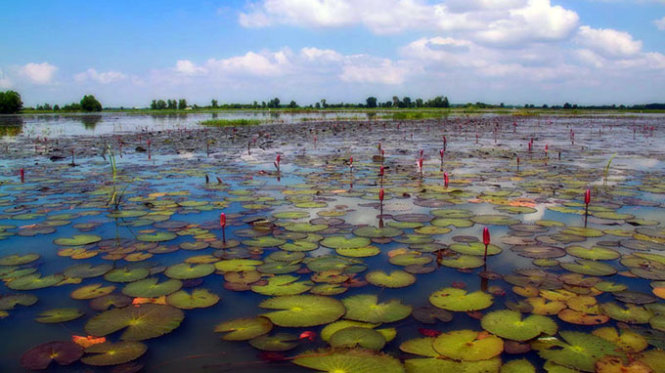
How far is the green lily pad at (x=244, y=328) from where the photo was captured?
277cm

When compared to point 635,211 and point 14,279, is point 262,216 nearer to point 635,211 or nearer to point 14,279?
point 14,279

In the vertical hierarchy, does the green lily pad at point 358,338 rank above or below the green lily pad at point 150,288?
below

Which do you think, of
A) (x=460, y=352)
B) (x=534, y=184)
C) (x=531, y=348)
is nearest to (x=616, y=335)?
(x=531, y=348)

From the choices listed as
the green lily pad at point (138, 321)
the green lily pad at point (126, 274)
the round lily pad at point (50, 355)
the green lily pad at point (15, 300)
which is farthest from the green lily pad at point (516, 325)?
the green lily pad at point (15, 300)

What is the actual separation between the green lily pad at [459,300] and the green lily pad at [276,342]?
1.12 metres

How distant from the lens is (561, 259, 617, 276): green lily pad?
12.2 feet

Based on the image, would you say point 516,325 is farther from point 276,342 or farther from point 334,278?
point 276,342

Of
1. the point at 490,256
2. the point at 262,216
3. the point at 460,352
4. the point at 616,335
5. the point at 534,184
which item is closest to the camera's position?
the point at 460,352

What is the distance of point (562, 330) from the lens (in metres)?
2.82

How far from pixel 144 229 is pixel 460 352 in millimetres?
3986

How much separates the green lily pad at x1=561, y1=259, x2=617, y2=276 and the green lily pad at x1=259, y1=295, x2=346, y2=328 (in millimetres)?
2173

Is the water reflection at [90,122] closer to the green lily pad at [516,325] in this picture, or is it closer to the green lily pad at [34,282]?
the green lily pad at [34,282]

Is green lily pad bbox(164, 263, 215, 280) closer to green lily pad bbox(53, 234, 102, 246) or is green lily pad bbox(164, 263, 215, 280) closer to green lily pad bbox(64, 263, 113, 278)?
green lily pad bbox(64, 263, 113, 278)

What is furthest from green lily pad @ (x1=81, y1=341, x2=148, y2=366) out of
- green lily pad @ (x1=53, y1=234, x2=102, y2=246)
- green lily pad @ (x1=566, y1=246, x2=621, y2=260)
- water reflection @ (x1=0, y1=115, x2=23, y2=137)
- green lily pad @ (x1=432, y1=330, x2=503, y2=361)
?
water reflection @ (x1=0, y1=115, x2=23, y2=137)
